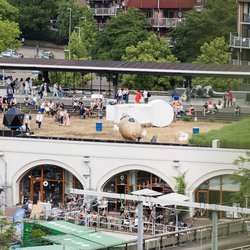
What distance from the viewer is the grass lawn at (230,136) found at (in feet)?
111

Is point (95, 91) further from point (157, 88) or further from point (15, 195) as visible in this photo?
point (15, 195)

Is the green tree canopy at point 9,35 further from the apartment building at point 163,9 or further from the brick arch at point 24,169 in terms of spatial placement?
the brick arch at point 24,169

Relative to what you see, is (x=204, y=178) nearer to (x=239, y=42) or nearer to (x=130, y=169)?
(x=130, y=169)

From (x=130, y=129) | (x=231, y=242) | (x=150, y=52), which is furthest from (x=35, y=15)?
(x=231, y=242)

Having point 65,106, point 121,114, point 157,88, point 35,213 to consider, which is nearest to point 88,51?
point 157,88

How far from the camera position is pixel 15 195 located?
38.3 meters

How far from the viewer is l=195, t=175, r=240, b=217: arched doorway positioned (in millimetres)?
36031

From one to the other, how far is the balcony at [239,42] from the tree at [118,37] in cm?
599

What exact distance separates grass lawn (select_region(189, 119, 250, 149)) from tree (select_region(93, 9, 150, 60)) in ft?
83.4

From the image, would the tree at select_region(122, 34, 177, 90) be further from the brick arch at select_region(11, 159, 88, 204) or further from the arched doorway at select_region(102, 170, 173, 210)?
the arched doorway at select_region(102, 170, 173, 210)

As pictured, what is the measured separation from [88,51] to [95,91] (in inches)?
734

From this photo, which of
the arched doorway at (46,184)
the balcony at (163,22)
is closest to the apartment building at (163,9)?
the balcony at (163,22)

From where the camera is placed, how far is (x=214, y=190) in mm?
36500

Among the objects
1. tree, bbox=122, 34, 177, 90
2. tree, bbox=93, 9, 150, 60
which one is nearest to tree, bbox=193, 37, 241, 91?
tree, bbox=122, 34, 177, 90
